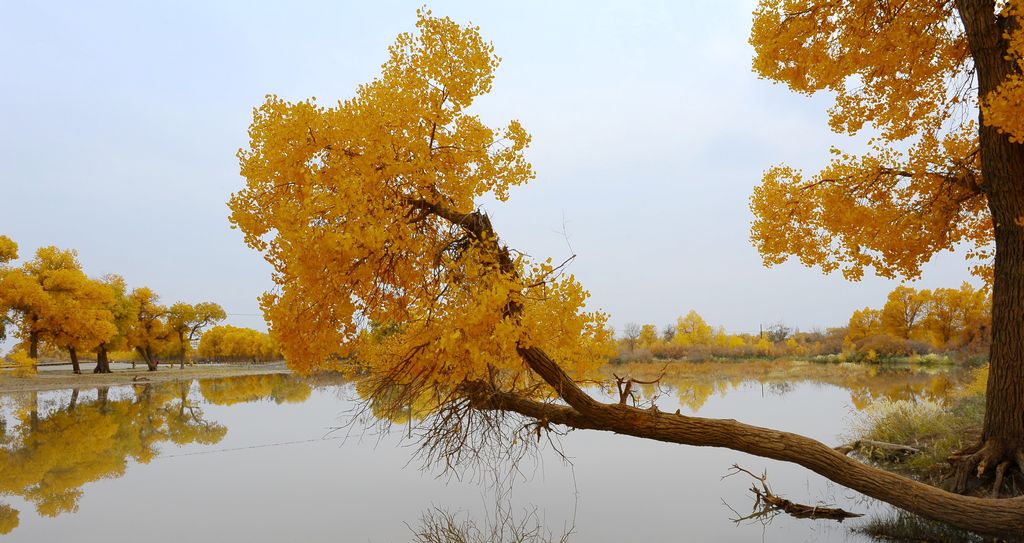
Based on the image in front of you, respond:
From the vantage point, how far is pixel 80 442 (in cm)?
1305

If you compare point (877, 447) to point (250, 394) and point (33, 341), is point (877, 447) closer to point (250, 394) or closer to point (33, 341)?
point (250, 394)

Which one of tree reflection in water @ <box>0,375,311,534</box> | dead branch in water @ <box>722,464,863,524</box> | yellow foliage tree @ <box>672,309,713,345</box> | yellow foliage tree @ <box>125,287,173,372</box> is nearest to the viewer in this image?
dead branch in water @ <box>722,464,863,524</box>

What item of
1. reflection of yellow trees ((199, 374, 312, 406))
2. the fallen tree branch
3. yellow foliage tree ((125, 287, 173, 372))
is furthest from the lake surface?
yellow foliage tree ((125, 287, 173, 372))

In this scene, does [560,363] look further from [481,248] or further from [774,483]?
[774,483]

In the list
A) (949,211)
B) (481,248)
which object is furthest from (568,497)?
(949,211)

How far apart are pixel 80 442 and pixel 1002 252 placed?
1680 centimetres

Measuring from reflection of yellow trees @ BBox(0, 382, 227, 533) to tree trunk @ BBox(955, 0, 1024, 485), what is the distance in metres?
12.1

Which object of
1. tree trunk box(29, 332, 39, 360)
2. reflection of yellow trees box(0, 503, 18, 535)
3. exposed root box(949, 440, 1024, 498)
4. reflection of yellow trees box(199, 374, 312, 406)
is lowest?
reflection of yellow trees box(199, 374, 312, 406)

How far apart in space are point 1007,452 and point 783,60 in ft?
20.6

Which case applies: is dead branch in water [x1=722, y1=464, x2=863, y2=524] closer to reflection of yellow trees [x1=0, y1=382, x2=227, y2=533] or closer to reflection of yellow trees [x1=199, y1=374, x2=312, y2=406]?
reflection of yellow trees [x1=0, y1=382, x2=227, y2=533]

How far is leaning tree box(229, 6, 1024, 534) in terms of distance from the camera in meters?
5.62

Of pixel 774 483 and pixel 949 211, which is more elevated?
pixel 949 211

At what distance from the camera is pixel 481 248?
6301mm

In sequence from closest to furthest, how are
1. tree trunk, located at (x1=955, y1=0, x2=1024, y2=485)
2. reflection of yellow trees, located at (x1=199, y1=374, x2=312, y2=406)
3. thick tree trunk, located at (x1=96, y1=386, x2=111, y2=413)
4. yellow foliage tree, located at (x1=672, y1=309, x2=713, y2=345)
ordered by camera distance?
tree trunk, located at (x1=955, y1=0, x2=1024, y2=485) → thick tree trunk, located at (x1=96, y1=386, x2=111, y2=413) → reflection of yellow trees, located at (x1=199, y1=374, x2=312, y2=406) → yellow foliage tree, located at (x1=672, y1=309, x2=713, y2=345)
